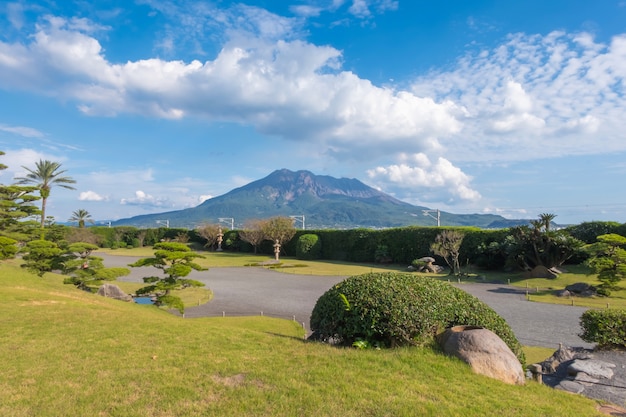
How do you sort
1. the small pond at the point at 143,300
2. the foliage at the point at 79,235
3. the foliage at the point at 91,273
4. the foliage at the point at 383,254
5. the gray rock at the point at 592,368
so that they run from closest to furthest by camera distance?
the gray rock at the point at 592,368, the foliage at the point at 91,273, the small pond at the point at 143,300, the foliage at the point at 383,254, the foliage at the point at 79,235

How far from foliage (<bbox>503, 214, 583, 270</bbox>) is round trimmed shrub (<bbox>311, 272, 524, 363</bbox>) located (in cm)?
1936

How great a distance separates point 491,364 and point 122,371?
495cm

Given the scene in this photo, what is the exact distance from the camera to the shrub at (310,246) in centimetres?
3850

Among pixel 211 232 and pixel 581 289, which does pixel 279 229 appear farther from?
pixel 581 289

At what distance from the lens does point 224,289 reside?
2030cm

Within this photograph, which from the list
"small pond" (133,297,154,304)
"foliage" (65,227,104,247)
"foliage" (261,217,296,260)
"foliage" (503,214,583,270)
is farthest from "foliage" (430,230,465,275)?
"foliage" (65,227,104,247)

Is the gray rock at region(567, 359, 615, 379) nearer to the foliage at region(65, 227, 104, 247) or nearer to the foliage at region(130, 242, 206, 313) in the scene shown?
the foliage at region(130, 242, 206, 313)

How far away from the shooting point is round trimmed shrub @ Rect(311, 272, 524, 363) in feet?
19.4

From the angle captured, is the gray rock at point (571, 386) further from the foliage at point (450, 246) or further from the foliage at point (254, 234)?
the foliage at point (254, 234)

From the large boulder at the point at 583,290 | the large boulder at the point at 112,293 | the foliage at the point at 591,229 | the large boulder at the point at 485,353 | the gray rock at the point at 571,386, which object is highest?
the foliage at the point at 591,229

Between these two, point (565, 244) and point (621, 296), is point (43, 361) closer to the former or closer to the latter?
point (621, 296)

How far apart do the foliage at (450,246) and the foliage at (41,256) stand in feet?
71.7

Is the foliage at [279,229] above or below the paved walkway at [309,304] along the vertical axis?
above

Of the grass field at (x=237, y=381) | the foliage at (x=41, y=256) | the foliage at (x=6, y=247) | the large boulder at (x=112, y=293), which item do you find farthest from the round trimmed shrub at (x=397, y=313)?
the foliage at (x=6, y=247)
